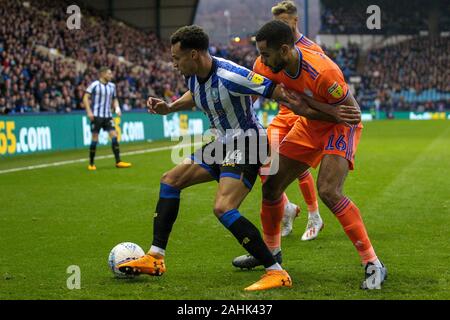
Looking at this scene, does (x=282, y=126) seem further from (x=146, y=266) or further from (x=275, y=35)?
(x=146, y=266)

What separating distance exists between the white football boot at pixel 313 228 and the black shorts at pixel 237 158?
2.15 m

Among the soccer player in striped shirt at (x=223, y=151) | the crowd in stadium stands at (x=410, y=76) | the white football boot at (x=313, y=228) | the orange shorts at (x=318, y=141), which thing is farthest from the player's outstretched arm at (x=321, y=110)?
the crowd in stadium stands at (x=410, y=76)

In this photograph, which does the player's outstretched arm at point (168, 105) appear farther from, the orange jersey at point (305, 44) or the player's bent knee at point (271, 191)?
the orange jersey at point (305, 44)

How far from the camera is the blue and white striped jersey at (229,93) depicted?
6.01 meters

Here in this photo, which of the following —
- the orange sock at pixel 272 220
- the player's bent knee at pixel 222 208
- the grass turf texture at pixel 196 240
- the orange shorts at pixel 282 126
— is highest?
the orange shorts at pixel 282 126

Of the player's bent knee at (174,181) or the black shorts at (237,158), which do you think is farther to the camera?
the player's bent knee at (174,181)

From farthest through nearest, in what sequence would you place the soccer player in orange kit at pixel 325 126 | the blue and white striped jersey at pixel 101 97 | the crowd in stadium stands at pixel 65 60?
the crowd in stadium stands at pixel 65 60 → the blue and white striped jersey at pixel 101 97 → the soccer player in orange kit at pixel 325 126

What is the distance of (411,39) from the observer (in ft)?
225

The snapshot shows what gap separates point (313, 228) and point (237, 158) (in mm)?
2462

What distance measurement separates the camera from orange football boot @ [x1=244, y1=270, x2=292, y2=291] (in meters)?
5.92

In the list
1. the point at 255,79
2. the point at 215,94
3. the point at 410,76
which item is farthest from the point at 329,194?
the point at 410,76

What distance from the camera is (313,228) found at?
8.40m
